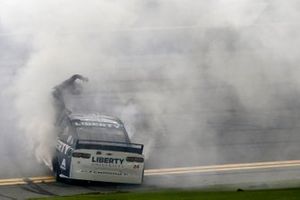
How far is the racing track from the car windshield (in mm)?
876

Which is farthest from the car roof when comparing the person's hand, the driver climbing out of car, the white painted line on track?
the white painted line on track

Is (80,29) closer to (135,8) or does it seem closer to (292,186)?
(135,8)

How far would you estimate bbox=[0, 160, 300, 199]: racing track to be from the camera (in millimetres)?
15242

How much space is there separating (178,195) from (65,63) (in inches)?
193

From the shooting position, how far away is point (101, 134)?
52.9 ft

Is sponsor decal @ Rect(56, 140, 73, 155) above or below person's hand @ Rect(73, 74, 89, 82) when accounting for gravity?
below

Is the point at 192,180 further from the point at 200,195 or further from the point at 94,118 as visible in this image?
the point at 94,118

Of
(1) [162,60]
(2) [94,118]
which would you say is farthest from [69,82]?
(1) [162,60]

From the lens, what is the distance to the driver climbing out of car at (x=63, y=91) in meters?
17.0

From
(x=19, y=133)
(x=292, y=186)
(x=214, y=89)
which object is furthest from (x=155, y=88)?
(x=292, y=186)

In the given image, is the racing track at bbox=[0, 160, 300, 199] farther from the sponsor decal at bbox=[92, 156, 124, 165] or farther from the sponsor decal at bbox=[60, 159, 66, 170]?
the sponsor decal at bbox=[92, 156, 124, 165]

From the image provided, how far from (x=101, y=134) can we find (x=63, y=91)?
1.72 meters

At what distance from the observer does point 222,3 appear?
57.7 ft

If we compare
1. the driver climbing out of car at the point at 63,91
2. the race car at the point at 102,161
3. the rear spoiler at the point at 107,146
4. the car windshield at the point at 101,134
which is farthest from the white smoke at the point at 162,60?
the rear spoiler at the point at 107,146
